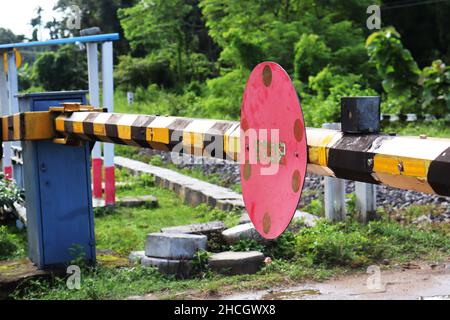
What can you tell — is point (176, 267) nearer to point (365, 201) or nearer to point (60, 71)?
point (365, 201)

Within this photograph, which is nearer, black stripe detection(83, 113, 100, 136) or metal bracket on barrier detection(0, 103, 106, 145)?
black stripe detection(83, 113, 100, 136)

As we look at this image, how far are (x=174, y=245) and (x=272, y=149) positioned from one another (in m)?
2.84

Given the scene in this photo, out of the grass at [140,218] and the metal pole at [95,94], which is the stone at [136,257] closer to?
the grass at [140,218]

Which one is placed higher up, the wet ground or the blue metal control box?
the blue metal control box

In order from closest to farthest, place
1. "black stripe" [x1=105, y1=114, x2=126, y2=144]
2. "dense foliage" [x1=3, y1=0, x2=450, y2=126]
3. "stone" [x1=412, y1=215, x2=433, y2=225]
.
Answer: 1. "black stripe" [x1=105, y1=114, x2=126, y2=144]
2. "stone" [x1=412, y1=215, x2=433, y2=225]
3. "dense foliage" [x1=3, y1=0, x2=450, y2=126]

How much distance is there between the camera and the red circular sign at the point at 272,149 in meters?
2.12

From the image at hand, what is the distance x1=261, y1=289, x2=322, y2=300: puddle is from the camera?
4324 mm

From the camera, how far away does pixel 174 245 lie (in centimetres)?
499

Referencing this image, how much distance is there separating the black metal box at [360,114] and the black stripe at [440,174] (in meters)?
0.39

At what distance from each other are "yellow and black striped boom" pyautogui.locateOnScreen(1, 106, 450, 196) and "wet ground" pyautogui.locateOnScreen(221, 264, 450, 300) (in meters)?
1.31

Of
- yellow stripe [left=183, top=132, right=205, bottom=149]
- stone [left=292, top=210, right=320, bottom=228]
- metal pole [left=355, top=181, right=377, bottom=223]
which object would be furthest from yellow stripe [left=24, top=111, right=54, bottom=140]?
metal pole [left=355, top=181, right=377, bottom=223]

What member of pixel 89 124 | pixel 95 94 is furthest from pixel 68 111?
pixel 95 94

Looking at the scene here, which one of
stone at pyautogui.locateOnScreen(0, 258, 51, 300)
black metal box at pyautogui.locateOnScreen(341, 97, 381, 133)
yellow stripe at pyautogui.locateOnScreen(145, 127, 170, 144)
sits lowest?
stone at pyautogui.locateOnScreen(0, 258, 51, 300)

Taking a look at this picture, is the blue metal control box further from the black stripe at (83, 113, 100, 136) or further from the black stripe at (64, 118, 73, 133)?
the black stripe at (83, 113, 100, 136)
